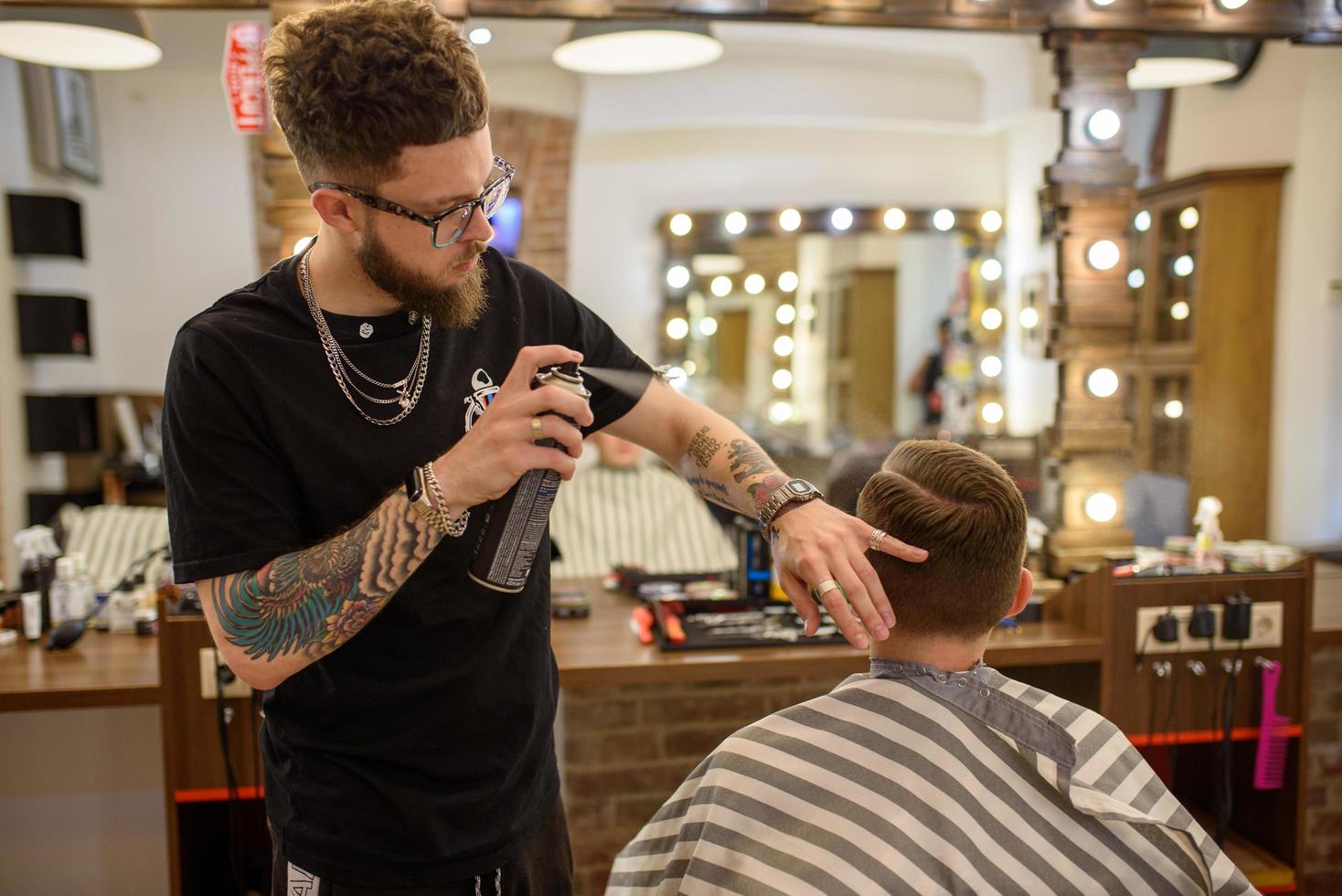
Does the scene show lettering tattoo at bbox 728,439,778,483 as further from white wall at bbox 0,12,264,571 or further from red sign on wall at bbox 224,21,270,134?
white wall at bbox 0,12,264,571

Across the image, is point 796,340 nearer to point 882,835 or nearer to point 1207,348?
point 1207,348

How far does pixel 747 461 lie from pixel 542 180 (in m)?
4.82

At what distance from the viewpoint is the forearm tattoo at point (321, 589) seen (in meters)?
1.00

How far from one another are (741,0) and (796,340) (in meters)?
3.64

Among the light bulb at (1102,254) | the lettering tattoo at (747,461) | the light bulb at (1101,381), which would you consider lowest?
the lettering tattoo at (747,461)

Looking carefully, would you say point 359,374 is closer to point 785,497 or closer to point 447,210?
point 447,210

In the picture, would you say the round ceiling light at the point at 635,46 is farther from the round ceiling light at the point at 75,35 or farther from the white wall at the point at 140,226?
the white wall at the point at 140,226

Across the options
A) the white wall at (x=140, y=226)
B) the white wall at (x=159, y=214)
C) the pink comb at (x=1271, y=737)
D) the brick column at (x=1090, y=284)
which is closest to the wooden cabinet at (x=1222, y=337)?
the brick column at (x=1090, y=284)

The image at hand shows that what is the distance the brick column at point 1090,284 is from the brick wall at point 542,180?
3.63m

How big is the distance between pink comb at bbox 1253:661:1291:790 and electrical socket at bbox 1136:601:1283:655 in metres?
0.06

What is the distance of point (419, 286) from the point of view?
3.66 ft

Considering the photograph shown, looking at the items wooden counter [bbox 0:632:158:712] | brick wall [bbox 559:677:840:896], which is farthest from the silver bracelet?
brick wall [bbox 559:677:840:896]

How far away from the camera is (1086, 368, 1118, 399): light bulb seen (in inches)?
102

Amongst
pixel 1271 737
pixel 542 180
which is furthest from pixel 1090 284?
pixel 542 180
